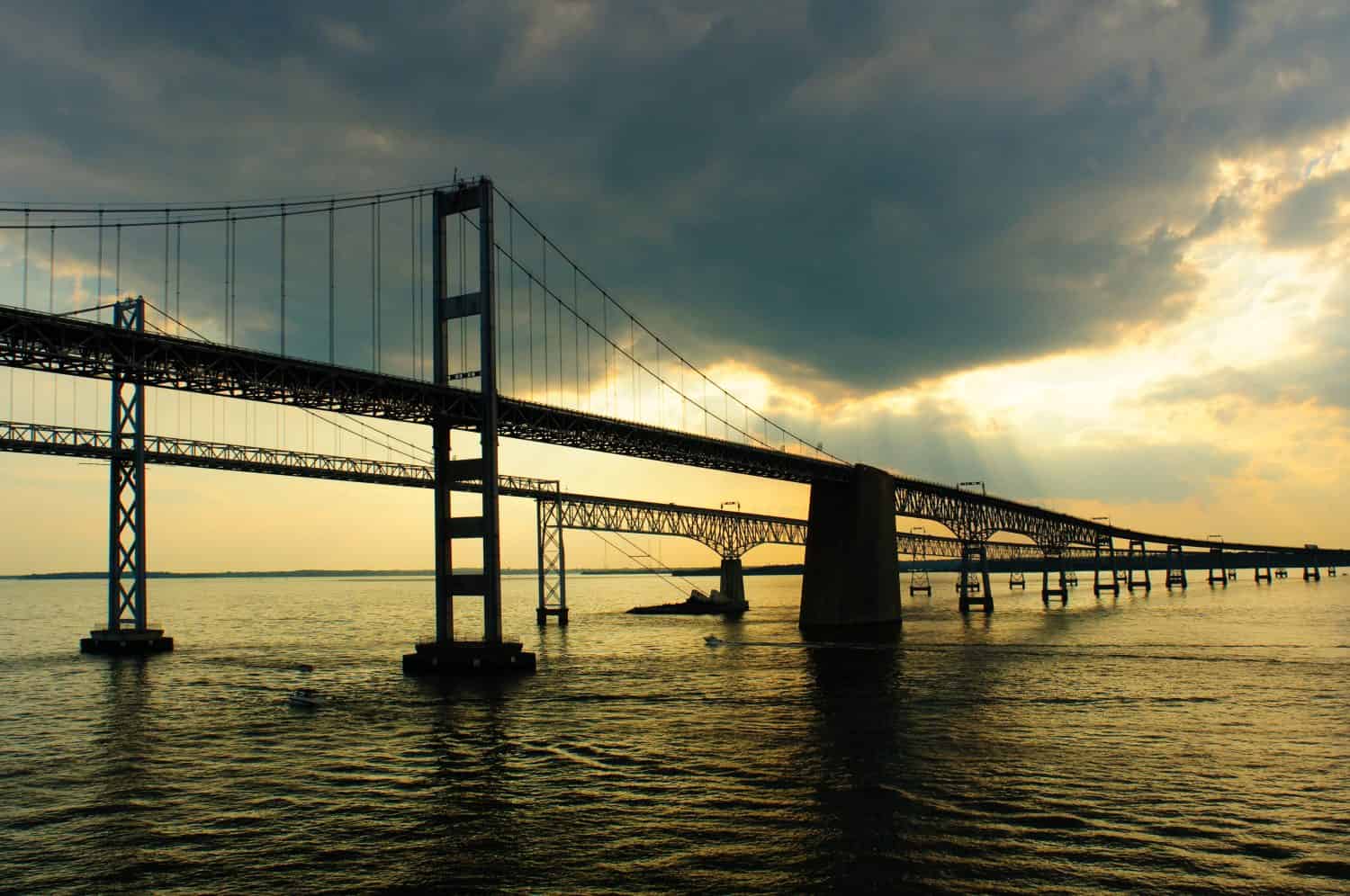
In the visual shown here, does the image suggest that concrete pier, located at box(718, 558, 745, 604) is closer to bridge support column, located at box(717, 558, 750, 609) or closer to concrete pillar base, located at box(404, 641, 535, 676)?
bridge support column, located at box(717, 558, 750, 609)

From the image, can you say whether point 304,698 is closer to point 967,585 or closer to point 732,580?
point 732,580

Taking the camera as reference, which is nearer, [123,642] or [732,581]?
[123,642]

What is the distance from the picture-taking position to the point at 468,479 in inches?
1869

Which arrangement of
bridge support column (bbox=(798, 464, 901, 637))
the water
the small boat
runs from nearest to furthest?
the water, the small boat, bridge support column (bbox=(798, 464, 901, 637))

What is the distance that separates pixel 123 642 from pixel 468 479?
28.2 m

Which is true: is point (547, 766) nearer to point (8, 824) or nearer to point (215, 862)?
point (215, 862)

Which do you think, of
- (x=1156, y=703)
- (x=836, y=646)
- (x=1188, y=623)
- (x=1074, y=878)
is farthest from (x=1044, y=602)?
(x=1074, y=878)

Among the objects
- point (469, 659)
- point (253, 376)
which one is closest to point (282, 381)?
point (253, 376)

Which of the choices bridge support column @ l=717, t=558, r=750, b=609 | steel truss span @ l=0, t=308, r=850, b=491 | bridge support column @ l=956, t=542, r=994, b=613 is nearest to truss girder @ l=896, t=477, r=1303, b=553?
bridge support column @ l=956, t=542, r=994, b=613

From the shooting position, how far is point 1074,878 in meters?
16.5

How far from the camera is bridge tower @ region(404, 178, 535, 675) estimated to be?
45812 mm

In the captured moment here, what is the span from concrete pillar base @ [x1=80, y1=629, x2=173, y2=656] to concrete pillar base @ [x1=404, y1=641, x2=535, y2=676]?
23.4 meters

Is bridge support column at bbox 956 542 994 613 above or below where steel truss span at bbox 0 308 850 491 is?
below

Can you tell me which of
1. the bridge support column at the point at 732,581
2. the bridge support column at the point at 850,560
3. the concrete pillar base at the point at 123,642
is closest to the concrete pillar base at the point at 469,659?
the concrete pillar base at the point at 123,642
